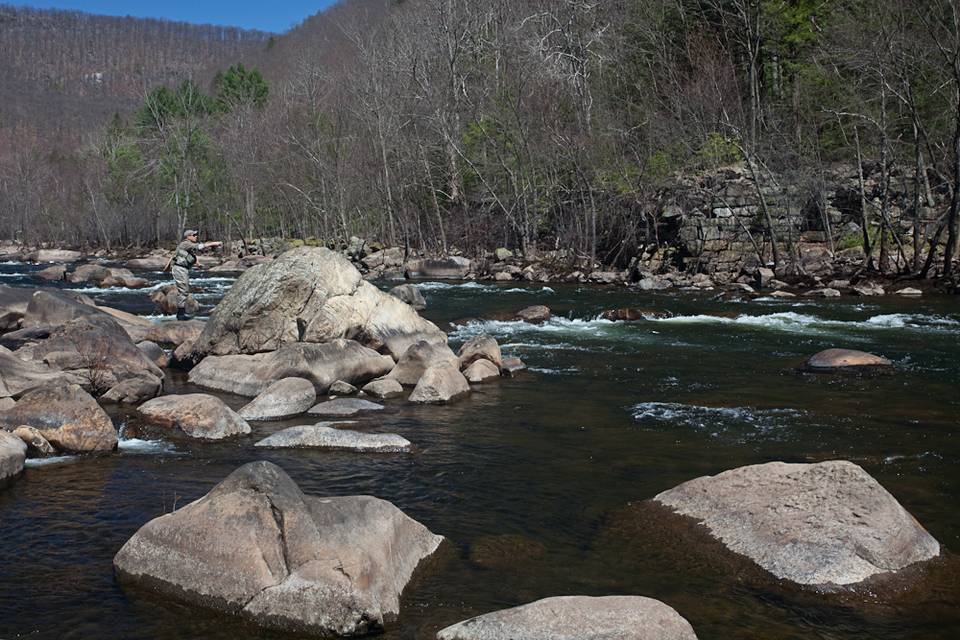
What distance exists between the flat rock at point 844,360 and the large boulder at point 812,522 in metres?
6.94

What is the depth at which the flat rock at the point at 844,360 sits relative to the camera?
496 inches

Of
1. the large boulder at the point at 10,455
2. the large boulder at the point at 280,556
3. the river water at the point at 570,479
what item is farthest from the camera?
the large boulder at the point at 10,455

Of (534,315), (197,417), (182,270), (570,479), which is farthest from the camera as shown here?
(182,270)

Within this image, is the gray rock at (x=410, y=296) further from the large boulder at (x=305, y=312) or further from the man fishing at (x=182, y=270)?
the large boulder at (x=305, y=312)

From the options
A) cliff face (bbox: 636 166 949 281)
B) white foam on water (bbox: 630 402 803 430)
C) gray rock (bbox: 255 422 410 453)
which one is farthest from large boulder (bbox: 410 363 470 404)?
cliff face (bbox: 636 166 949 281)

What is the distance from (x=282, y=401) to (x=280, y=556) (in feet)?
17.7

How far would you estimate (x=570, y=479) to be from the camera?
7609mm

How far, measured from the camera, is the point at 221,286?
29.4 meters

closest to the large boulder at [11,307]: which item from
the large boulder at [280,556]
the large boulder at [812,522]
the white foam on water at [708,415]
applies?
the white foam on water at [708,415]

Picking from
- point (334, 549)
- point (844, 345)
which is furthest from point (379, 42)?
point (334, 549)

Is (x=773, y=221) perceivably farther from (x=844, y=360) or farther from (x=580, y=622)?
(x=580, y=622)

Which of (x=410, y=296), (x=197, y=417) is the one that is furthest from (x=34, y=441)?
(x=410, y=296)

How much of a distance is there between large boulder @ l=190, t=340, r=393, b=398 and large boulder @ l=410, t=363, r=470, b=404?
4.43 feet

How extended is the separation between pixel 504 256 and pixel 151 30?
19213cm
